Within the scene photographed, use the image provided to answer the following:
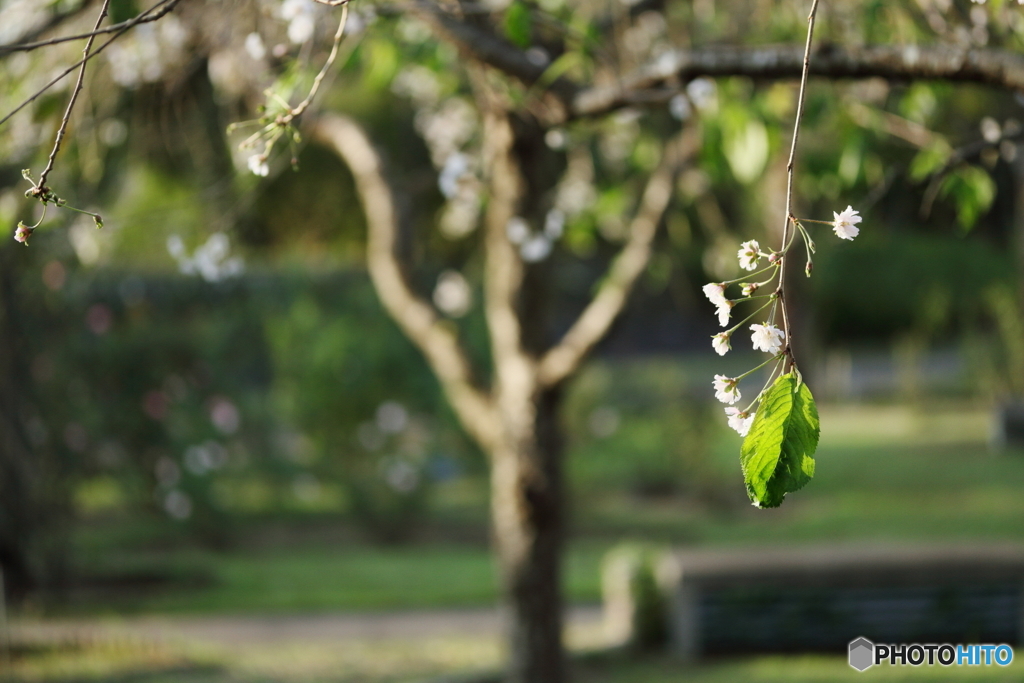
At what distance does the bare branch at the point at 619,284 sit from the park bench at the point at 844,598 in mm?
1659

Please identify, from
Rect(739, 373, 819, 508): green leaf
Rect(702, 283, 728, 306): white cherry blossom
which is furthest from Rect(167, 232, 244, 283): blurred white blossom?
Rect(739, 373, 819, 508): green leaf

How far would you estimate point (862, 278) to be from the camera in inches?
800

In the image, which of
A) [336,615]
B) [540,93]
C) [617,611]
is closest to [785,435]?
[540,93]

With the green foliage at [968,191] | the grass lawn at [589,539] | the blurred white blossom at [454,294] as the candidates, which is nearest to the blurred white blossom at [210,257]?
the green foliage at [968,191]

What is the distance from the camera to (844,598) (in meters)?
5.29

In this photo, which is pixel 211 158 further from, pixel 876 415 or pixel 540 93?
pixel 876 415

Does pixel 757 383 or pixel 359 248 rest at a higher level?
pixel 359 248

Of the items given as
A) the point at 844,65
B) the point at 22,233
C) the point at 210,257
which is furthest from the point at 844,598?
the point at 22,233

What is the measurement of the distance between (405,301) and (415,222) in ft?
3.35

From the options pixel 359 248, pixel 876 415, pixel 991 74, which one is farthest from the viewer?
pixel 359 248

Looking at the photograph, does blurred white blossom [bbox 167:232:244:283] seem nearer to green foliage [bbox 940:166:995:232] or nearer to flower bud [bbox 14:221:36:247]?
flower bud [bbox 14:221:36:247]

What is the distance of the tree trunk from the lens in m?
4.33

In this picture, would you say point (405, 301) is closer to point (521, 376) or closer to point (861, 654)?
point (521, 376)

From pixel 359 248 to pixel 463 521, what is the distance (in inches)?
446
